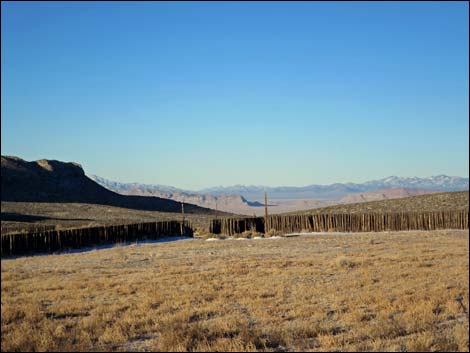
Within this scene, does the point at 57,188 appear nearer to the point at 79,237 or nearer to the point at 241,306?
the point at 79,237

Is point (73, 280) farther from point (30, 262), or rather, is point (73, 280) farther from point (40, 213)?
point (40, 213)

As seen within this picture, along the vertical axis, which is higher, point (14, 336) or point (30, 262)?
point (30, 262)

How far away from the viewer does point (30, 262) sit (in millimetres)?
5566

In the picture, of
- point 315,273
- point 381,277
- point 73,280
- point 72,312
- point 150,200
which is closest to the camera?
point 72,312

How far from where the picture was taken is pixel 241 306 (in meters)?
9.48

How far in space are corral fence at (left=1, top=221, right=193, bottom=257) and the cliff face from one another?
39709mm

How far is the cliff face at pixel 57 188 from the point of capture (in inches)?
2653

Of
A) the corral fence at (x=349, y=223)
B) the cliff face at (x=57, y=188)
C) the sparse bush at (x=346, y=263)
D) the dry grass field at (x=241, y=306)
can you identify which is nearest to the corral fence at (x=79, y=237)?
the dry grass field at (x=241, y=306)

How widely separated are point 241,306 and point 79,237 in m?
3.99

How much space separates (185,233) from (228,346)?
25581mm

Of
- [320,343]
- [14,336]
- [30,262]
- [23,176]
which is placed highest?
[23,176]

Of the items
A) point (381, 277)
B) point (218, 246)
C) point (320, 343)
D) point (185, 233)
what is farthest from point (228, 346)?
point (185, 233)

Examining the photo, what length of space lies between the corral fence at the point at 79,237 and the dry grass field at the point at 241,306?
0.21 meters

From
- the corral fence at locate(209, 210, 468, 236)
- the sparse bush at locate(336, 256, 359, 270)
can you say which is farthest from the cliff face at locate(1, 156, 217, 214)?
the sparse bush at locate(336, 256, 359, 270)
